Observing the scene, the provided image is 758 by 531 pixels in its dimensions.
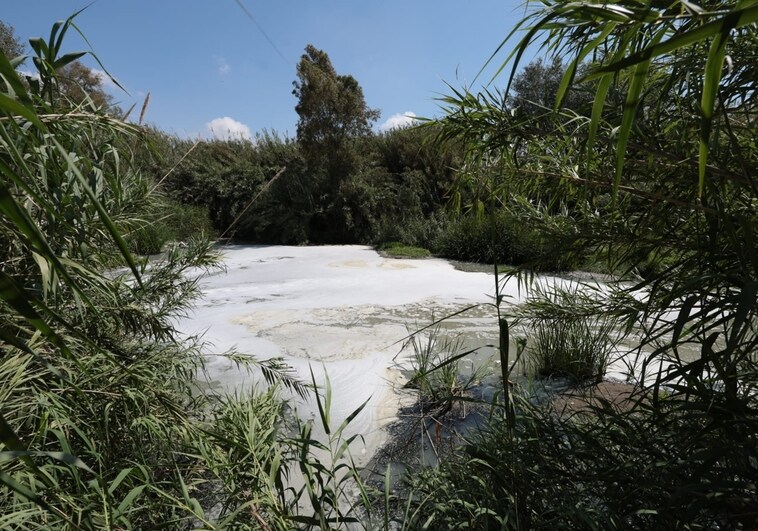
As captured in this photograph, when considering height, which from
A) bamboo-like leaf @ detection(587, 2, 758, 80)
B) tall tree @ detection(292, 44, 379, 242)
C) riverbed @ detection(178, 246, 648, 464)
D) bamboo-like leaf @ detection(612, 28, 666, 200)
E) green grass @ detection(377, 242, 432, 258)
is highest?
tall tree @ detection(292, 44, 379, 242)

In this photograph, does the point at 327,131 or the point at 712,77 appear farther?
the point at 327,131

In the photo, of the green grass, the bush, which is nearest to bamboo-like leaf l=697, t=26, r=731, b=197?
the bush

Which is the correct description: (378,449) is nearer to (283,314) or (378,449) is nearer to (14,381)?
(14,381)

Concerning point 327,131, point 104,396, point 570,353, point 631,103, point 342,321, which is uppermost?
point 327,131

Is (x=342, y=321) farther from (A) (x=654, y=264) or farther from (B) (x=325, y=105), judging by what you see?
(B) (x=325, y=105)

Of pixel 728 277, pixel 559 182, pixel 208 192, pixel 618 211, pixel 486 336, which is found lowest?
pixel 486 336

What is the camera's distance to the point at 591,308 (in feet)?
5.72

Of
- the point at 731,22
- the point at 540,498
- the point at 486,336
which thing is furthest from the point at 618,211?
the point at 486,336

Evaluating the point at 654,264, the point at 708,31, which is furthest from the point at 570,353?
the point at 708,31

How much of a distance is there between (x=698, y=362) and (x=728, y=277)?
181 millimetres

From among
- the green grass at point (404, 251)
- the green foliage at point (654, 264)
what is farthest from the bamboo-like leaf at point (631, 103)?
the green grass at point (404, 251)

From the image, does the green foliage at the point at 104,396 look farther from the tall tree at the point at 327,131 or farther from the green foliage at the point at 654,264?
the tall tree at the point at 327,131

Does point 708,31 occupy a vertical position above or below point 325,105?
below

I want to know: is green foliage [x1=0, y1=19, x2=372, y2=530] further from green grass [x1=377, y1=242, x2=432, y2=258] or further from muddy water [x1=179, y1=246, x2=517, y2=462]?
green grass [x1=377, y1=242, x2=432, y2=258]
